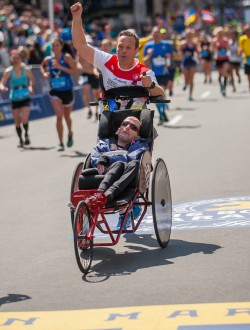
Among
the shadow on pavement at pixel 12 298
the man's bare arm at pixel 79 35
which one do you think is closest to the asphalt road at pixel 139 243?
the shadow on pavement at pixel 12 298

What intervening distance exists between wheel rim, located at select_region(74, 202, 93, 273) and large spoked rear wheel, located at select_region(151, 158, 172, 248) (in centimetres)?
69

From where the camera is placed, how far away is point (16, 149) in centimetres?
1950

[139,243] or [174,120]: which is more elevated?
[139,243]

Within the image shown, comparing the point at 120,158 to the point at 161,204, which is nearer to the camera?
the point at 120,158

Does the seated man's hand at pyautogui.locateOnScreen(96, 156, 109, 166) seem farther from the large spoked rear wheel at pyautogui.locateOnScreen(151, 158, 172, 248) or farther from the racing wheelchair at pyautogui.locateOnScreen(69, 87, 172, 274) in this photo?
the large spoked rear wheel at pyautogui.locateOnScreen(151, 158, 172, 248)

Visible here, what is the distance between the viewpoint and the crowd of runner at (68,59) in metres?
18.3

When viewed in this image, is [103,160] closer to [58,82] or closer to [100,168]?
[100,168]

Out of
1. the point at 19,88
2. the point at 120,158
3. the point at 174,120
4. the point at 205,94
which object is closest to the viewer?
the point at 120,158

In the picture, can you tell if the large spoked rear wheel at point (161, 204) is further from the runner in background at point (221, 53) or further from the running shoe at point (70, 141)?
the runner in background at point (221, 53)

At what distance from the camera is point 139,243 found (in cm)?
940

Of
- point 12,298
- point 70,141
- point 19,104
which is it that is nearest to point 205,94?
point 19,104

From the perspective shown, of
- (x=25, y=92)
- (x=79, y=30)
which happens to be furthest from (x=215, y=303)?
(x=25, y=92)

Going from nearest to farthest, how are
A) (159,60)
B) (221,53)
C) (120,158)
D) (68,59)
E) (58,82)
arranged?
1. (120,158)
2. (68,59)
3. (58,82)
4. (159,60)
5. (221,53)

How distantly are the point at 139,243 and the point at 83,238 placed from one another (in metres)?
1.45
